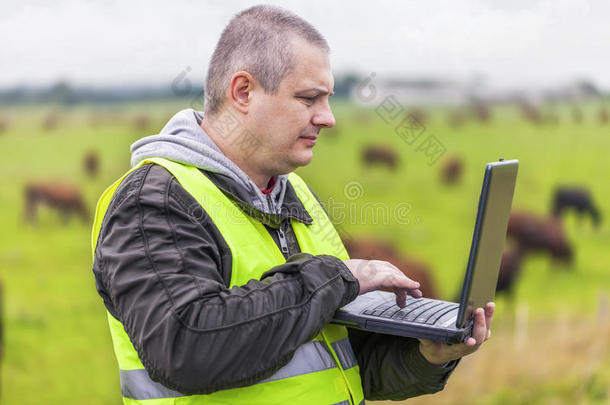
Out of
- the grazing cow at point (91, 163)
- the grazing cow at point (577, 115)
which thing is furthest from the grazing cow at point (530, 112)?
the grazing cow at point (91, 163)

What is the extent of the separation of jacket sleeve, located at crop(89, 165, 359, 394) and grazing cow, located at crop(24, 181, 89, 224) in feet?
7.56

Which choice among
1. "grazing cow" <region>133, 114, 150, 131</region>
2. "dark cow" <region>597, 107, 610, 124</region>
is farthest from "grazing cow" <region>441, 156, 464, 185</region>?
"grazing cow" <region>133, 114, 150, 131</region>

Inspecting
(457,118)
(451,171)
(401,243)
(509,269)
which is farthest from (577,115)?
(401,243)

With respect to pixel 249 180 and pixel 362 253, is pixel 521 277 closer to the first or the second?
pixel 362 253

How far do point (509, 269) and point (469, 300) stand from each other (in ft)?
8.16

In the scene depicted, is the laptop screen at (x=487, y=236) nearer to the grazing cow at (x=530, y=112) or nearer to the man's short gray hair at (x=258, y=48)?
the man's short gray hair at (x=258, y=48)

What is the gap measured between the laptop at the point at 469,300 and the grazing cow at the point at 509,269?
2.30 metres

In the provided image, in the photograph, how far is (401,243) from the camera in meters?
3.21

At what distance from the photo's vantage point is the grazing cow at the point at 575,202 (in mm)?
3355

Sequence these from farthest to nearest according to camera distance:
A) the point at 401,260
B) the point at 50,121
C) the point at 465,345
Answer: the point at 50,121, the point at 401,260, the point at 465,345

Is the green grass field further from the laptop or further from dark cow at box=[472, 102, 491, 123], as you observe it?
the laptop

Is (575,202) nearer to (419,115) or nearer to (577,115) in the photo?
(577,115)

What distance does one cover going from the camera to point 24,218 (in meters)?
3.20

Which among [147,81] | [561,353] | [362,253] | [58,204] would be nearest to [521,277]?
[561,353]
